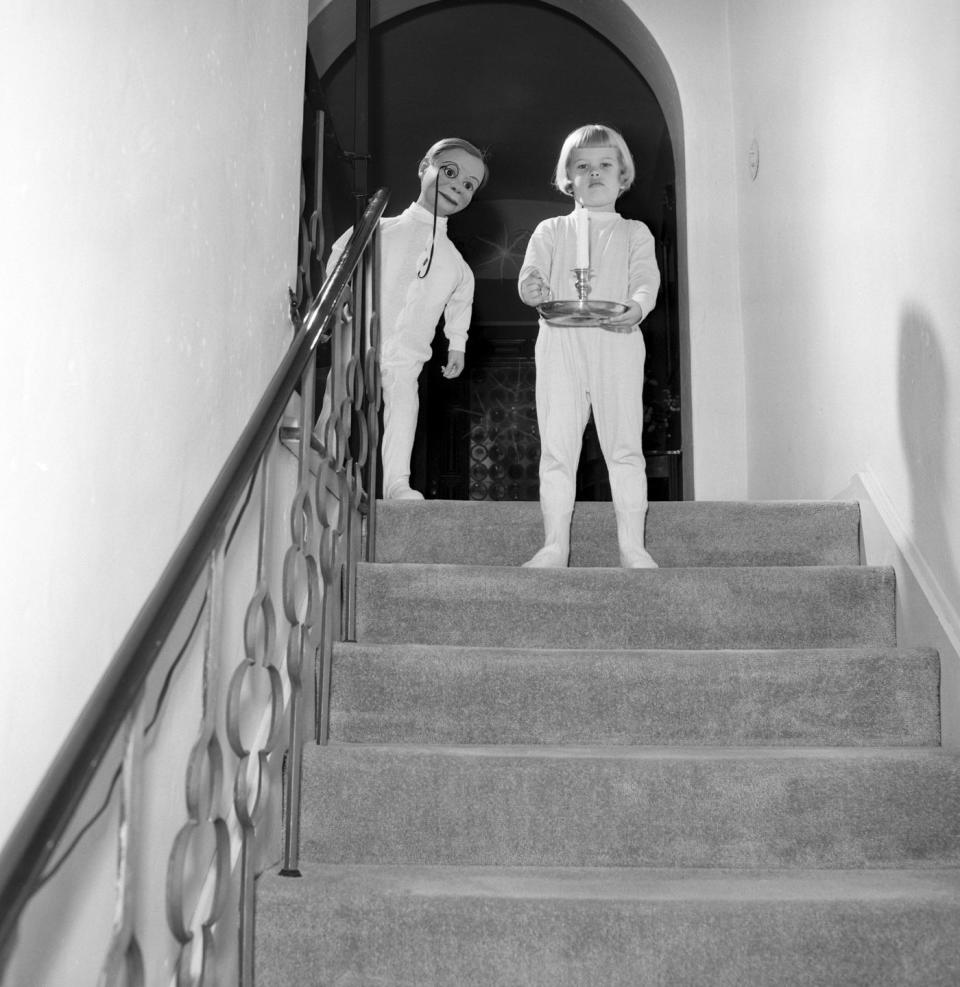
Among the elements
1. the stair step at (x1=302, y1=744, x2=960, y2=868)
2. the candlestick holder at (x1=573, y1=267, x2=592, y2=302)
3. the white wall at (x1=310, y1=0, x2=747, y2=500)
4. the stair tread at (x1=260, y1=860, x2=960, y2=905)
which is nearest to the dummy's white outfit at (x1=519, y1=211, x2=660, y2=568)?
the candlestick holder at (x1=573, y1=267, x2=592, y2=302)

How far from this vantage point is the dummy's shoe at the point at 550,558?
277cm

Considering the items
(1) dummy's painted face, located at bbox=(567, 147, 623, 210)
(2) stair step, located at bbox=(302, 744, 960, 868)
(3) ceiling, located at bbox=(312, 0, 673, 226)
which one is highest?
(3) ceiling, located at bbox=(312, 0, 673, 226)

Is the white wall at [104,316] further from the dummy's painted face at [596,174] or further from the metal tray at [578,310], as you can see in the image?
the dummy's painted face at [596,174]

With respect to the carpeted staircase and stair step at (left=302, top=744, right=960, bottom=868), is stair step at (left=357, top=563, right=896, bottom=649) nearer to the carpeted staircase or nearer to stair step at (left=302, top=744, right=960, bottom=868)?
the carpeted staircase

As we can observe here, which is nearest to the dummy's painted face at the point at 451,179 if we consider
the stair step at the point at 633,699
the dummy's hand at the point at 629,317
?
the dummy's hand at the point at 629,317

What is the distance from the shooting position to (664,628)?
252 cm

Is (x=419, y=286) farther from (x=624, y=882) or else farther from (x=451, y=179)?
(x=624, y=882)

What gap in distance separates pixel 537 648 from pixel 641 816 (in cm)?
56

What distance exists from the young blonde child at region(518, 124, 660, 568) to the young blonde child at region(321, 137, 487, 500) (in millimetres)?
561

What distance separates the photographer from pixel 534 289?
2.93 m

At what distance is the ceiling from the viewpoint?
643cm

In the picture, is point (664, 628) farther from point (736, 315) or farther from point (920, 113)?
point (736, 315)

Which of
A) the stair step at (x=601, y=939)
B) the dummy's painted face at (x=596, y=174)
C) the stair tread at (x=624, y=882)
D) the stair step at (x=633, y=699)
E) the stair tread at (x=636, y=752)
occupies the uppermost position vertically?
the dummy's painted face at (x=596, y=174)

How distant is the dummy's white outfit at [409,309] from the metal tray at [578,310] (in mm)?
892
